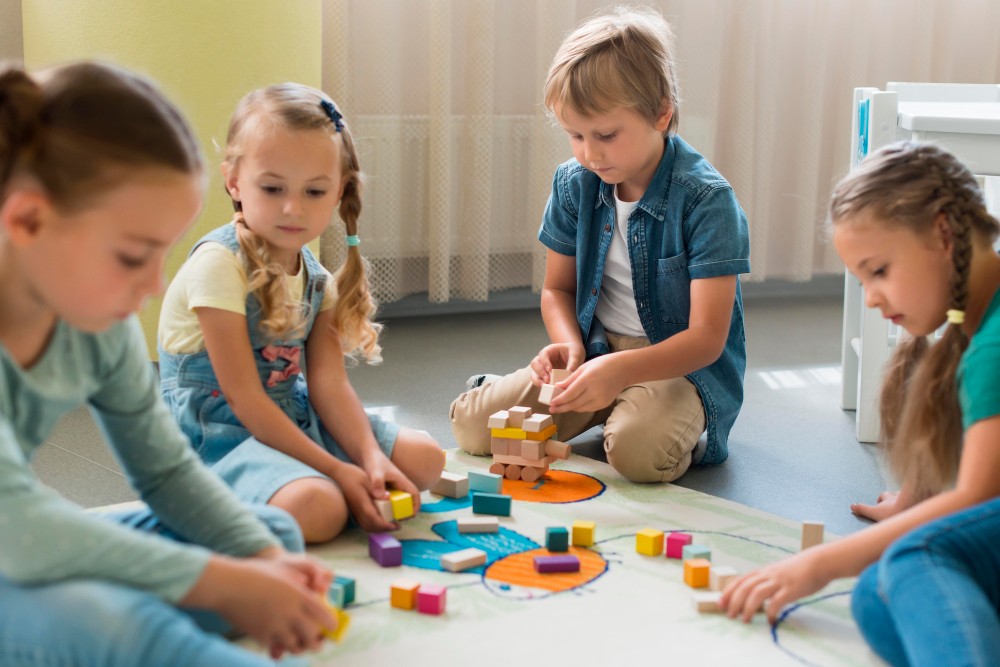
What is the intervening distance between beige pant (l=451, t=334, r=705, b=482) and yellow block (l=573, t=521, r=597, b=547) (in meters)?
0.26

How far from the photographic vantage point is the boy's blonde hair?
1.41 meters

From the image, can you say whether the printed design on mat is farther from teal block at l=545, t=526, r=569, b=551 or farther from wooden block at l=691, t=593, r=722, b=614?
wooden block at l=691, t=593, r=722, b=614

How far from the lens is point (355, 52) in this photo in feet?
7.92

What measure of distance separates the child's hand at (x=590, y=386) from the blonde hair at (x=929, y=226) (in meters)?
0.43

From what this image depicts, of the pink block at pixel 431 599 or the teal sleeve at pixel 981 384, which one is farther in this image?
the pink block at pixel 431 599

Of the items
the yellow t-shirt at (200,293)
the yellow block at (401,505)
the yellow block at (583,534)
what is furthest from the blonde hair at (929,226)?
the yellow t-shirt at (200,293)

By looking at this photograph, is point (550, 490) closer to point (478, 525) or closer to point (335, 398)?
point (478, 525)

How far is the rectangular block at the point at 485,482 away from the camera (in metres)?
1.34

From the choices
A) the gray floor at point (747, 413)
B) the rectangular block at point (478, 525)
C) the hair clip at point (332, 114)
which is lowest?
the gray floor at point (747, 413)

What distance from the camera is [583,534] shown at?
3.85 ft

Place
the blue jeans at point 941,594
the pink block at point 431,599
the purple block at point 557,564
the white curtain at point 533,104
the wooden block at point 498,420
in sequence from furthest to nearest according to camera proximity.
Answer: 1. the white curtain at point 533,104
2. the wooden block at point 498,420
3. the purple block at point 557,564
4. the pink block at point 431,599
5. the blue jeans at point 941,594

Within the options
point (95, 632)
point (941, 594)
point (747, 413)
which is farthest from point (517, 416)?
point (95, 632)

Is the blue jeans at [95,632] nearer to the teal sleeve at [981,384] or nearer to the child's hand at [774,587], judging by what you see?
the child's hand at [774,587]

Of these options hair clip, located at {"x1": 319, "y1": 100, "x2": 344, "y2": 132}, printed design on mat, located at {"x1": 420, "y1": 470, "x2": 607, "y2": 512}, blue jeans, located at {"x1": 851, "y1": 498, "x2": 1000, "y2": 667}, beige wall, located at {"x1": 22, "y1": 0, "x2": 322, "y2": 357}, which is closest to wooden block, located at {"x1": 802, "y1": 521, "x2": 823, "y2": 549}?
blue jeans, located at {"x1": 851, "y1": 498, "x2": 1000, "y2": 667}
